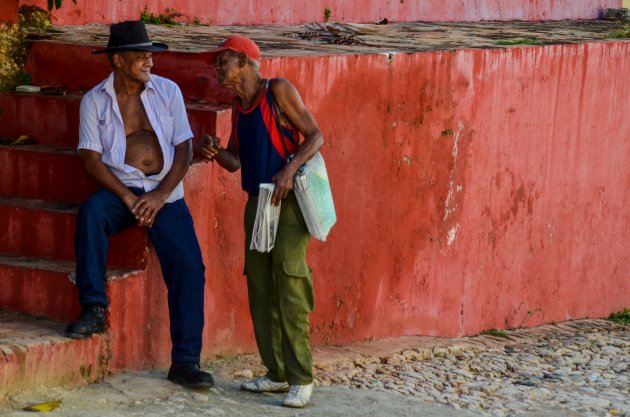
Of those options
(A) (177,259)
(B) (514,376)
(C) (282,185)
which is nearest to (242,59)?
(C) (282,185)

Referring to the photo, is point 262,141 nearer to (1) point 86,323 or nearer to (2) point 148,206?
(2) point 148,206

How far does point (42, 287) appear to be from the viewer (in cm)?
629

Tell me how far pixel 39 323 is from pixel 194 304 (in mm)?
768

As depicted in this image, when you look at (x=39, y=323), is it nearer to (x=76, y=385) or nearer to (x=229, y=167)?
(x=76, y=385)

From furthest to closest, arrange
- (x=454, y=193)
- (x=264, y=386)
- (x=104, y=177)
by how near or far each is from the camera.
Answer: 1. (x=454, y=193)
2. (x=264, y=386)
3. (x=104, y=177)

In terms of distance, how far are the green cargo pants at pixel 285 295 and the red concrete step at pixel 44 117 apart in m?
0.99

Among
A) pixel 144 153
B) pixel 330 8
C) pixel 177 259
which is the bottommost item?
pixel 177 259

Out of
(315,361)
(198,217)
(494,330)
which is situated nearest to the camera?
(198,217)

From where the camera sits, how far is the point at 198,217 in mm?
6660

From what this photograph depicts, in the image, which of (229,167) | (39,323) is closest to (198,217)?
(229,167)

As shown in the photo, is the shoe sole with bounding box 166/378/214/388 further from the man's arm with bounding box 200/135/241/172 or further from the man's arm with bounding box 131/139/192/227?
the man's arm with bounding box 200/135/241/172

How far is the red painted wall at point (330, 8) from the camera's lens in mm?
8609

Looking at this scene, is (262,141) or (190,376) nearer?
(262,141)

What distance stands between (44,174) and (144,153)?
92 cm
